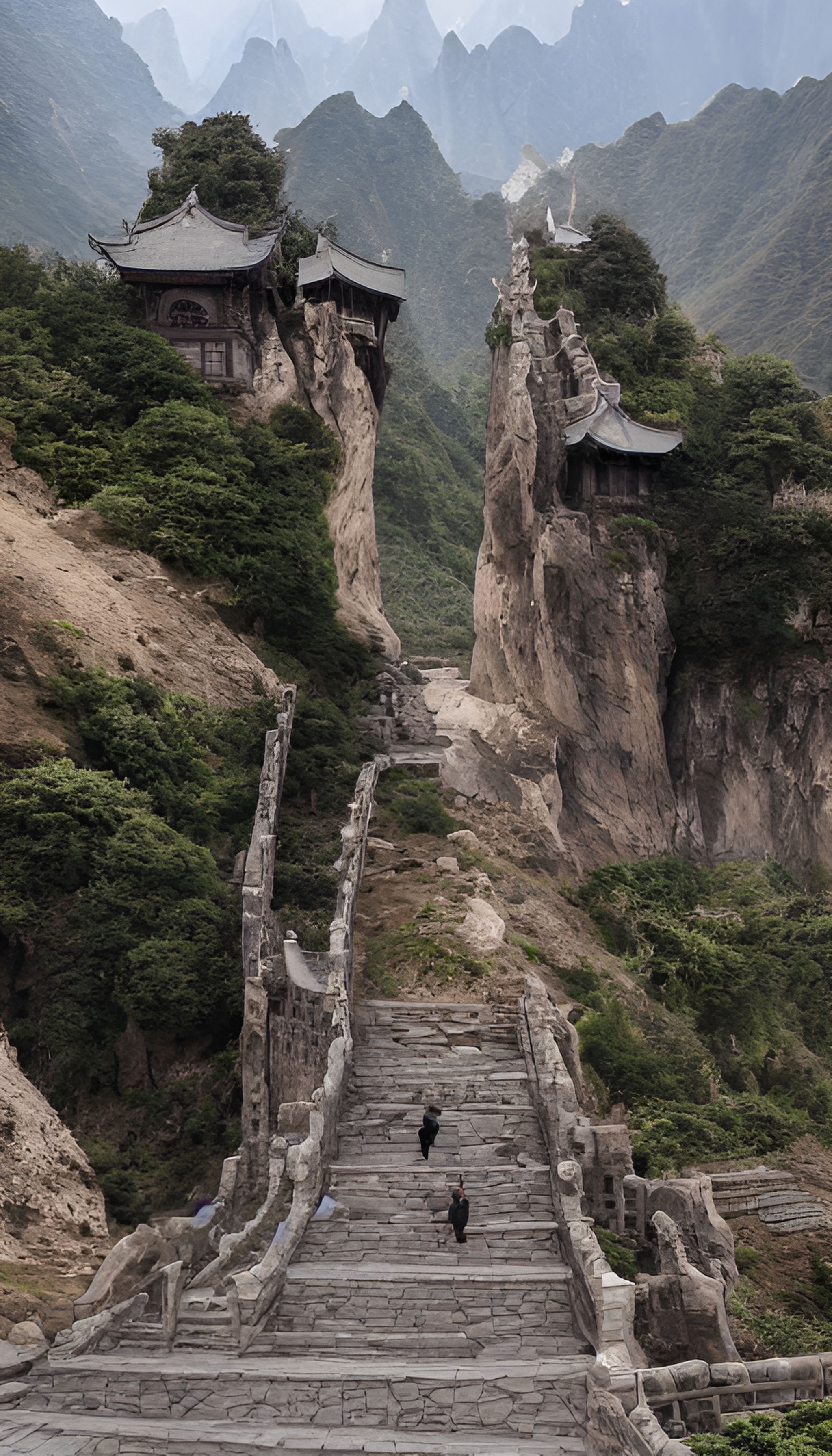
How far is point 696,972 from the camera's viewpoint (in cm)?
2625

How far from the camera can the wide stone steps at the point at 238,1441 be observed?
9.52 metres

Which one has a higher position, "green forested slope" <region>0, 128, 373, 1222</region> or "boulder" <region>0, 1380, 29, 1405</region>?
"green forested slope" <region>0, 128, 373, 1222</region>

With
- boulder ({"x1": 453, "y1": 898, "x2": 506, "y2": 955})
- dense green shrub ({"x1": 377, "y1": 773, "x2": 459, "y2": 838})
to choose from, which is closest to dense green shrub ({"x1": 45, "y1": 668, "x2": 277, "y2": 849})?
dense green shrub ({"x1": 377, "y1": 773, "x2": 459, "y2": 838})

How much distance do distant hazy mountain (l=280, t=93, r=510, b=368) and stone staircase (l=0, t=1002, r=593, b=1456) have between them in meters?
69.0

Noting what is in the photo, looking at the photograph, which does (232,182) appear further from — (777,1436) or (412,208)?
(412,208)

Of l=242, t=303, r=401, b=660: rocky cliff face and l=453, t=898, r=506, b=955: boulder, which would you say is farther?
l=242, t=303, r=401, b=660: rocky cliff face

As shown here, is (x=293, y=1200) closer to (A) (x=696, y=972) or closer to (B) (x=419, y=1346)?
(B) (x=419, y=1346)

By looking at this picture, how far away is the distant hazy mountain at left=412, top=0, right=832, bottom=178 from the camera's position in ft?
315

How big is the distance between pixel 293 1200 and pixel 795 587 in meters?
25.8

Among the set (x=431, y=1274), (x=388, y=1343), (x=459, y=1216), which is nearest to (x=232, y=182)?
(x=459, y=1216)

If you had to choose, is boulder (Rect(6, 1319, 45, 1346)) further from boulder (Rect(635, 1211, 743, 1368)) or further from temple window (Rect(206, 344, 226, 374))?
temple window (Rect(206, 344, 226, 374))

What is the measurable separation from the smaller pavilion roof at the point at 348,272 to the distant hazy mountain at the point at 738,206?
68.8ft

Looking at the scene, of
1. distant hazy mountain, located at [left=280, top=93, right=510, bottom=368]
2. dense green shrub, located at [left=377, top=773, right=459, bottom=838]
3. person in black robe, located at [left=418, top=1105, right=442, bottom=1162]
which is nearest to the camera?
person in black robe, located at [left=418, top=1105, right=442, bottom=1162]

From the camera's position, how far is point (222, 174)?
4006 cm
